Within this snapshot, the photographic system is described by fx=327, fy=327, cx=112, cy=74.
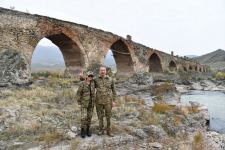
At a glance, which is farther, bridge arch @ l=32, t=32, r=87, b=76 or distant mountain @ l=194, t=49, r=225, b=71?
distant mountain @ l=194, t=49, r=225, b=71

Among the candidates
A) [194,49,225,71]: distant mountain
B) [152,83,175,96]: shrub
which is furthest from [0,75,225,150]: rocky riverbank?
[194,49,225,71]: distant mountain

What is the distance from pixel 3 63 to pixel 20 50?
215cm

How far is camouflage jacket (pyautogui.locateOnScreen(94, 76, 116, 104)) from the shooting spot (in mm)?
8047

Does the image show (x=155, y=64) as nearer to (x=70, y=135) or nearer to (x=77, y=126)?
(x=77, y=126)

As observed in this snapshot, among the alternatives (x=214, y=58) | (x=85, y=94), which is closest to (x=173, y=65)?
(x=85, y=94)

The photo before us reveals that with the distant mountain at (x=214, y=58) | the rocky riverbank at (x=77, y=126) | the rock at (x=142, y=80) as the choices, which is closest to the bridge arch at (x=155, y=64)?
the rock at (x=142, y=80)

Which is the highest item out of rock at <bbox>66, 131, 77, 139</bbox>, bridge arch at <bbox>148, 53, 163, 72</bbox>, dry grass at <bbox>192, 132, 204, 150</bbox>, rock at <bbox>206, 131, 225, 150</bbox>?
bridge arch at <bbox>148, 53, 163, 72</bbox>

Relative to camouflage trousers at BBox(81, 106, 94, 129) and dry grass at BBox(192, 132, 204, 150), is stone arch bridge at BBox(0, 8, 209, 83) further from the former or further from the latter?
dry grass at BBox(192, 132, 204, 150)

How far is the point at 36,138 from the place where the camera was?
7934 mm

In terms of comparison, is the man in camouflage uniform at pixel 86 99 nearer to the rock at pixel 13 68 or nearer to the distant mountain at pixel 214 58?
the rock at pixel 13 68

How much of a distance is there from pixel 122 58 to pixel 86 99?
73.3 ft

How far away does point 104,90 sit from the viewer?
317 inches

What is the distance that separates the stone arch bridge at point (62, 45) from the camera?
55.2ft

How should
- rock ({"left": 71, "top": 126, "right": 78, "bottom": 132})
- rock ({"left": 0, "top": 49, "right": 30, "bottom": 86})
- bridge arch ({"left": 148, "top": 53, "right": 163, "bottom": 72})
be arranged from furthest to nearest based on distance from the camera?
bridge arch ({"left": 148, "top": 53, "right": 163, "bottom": 72})
rock ({"left": 0, "top": 49, "right": 30, "bottom": 86})
rock ({"left": 71, "top": 126, "right": 78, "bottom": 132})
